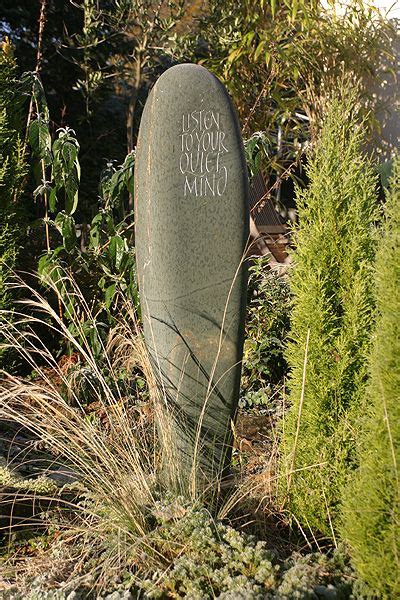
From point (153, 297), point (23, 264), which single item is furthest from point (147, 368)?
point (23, 264)

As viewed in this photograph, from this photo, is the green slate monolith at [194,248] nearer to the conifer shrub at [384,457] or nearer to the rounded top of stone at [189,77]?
the rounded top of stone at [189,77]

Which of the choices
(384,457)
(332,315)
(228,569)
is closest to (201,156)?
(332,315)

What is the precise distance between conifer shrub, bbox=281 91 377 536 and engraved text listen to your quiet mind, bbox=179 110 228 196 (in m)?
0.44

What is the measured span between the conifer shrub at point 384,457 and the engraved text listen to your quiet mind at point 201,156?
0.91 meters

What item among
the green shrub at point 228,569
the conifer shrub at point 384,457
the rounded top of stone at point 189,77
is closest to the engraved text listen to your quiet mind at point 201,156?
the rounded top of stone at point 189,77

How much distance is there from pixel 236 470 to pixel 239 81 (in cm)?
492

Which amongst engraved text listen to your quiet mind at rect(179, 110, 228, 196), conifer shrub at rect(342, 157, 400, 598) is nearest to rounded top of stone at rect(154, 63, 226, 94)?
engraved text listen to your quiet mind at rect(179, 110, 228, 196)

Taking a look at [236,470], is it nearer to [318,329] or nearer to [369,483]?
[318,329]

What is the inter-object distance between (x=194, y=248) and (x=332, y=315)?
0.67m

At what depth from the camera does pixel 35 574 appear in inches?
92.7

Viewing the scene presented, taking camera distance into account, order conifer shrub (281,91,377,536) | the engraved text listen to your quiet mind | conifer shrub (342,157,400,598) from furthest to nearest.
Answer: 1. the engraved text listen to your quiet mind
2. conifer shrub (281,91,377,536)
3. conifer shrub (342,157,400,598)

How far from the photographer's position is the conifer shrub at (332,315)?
231 centimetres

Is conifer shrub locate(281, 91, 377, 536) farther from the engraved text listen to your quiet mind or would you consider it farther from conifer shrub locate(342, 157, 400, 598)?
the engraved text listen to your quiet mind

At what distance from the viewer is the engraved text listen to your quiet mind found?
2711 mm
